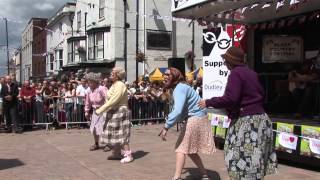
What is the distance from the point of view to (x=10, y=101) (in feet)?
48.4

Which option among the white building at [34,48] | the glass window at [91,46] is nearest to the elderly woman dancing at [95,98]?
the glass window at [91,46]

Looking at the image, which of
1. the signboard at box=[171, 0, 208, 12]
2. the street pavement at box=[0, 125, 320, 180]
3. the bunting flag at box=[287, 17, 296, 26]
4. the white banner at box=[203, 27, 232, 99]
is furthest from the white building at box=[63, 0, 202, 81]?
the signboard at box=[171, 0, 208, 12]

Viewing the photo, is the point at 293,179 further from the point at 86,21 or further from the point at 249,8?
the point at 86,21

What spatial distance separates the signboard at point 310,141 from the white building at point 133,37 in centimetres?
2301

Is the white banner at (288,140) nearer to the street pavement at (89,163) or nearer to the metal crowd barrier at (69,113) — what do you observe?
the street pavement at (89,163)

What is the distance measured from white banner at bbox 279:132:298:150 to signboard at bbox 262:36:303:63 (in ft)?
10.2

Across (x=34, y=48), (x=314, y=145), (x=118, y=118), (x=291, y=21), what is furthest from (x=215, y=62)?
(x=34, y=48)

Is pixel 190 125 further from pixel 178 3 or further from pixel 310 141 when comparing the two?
pixel 178 3

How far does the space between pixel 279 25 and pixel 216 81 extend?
184cm

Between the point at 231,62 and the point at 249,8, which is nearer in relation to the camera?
the point at 231,62

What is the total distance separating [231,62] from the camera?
5504 millimetres

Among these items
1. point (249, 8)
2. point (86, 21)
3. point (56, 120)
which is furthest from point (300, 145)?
point (86, 21)

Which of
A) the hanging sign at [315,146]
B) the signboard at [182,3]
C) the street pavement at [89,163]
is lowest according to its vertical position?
the street pavement at [89,163]

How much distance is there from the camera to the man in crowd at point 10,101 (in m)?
14.6
